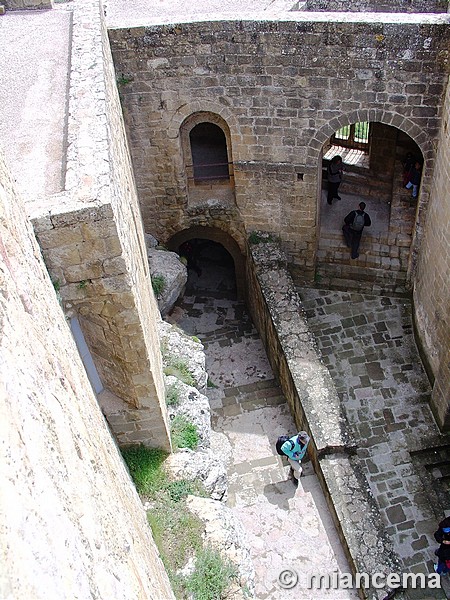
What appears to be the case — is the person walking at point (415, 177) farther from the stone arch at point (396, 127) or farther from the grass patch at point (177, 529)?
the grass patch at point (177, 529)

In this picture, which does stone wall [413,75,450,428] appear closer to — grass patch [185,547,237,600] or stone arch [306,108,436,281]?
stone arch [306,108,436,281]

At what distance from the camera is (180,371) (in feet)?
27.7

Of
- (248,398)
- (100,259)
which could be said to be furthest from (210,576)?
(248,398)

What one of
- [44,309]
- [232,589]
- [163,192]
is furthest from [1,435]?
[163,192]

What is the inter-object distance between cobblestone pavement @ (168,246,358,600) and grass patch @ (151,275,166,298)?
1601 mm

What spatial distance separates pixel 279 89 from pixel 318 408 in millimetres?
4753

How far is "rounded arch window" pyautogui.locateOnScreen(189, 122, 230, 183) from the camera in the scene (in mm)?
11617

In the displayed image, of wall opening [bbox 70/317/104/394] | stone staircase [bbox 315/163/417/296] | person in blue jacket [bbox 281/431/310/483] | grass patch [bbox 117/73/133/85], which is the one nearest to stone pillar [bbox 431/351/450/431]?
person in blue jacket [bbox 281/431/310/483]

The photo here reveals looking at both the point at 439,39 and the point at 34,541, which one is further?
the point at 439,39

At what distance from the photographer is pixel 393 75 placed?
890 cm

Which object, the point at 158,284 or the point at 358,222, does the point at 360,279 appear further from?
the point at 158,284

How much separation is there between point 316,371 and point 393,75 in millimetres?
4367

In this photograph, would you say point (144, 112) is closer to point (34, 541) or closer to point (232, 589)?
point (232, 589)

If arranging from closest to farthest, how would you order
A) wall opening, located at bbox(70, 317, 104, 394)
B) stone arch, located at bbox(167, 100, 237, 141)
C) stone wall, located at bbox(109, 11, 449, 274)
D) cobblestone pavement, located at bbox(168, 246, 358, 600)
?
wall opening, located at bbox(70, 317, 104, 394) → cobblestone pavement, located at bbox(168, 246, 358, 600) → stone wall, located at bbox(109, 11, 449, 274) → stone arch, located at bbox(167, 100, 237, 141)
